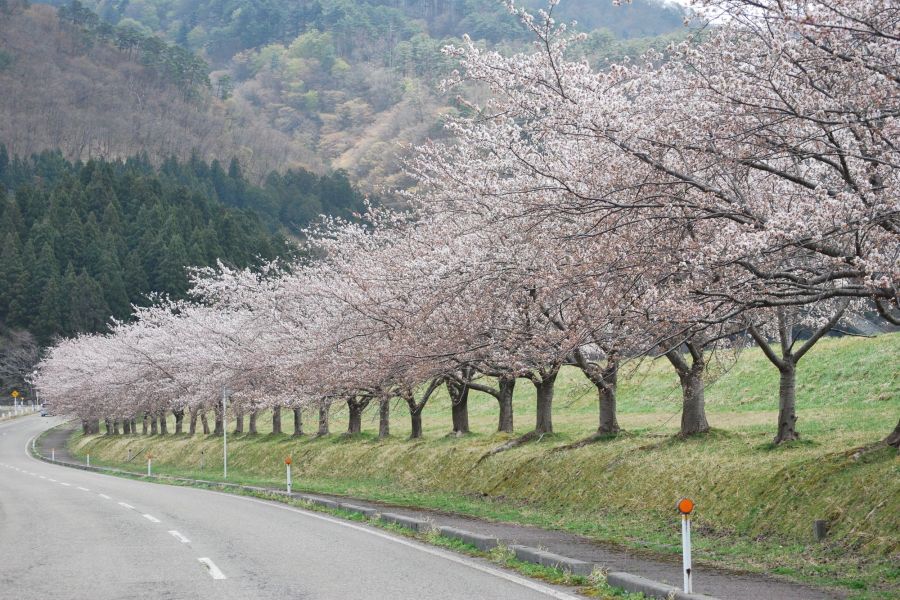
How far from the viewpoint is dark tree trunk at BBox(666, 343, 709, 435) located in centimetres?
1602

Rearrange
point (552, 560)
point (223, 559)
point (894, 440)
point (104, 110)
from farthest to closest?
point (104, 110)
point (894, 440)
point (223, 559)
point (552, 560)

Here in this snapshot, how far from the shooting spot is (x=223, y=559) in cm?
1122

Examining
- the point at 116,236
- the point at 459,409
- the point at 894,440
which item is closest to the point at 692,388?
the point at 894,440

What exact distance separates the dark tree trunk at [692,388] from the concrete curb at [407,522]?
16.6 ft

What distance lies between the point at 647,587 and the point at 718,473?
6007mm

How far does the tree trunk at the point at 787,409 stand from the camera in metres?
14.8

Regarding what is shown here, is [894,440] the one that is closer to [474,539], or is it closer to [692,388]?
[692,388]

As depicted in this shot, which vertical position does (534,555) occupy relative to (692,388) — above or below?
below

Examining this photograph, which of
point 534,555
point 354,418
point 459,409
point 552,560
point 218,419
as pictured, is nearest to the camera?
point 552,560

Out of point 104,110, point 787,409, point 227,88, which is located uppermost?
point 227,88

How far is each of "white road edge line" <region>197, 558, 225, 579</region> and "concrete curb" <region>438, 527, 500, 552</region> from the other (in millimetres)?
3315

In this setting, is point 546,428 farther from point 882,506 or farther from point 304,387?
point 882,506

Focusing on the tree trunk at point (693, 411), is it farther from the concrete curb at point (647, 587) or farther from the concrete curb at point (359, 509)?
the concrete curb at point (647, 587)

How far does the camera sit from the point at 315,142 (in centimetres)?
15362
